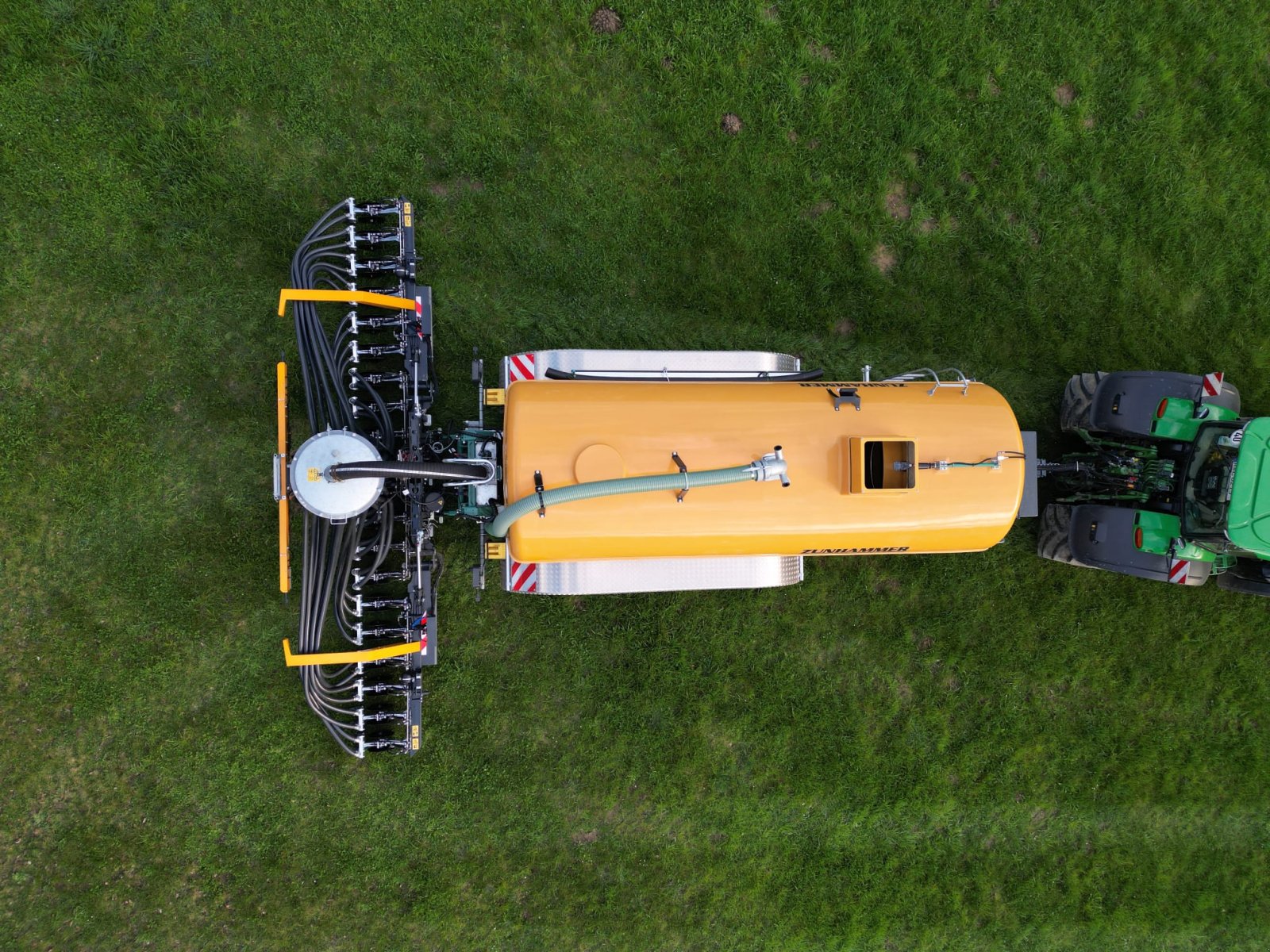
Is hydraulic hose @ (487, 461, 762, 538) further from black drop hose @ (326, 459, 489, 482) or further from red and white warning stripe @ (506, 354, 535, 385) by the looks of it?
red and white warning stripe @ (506, 354, 535, 385)

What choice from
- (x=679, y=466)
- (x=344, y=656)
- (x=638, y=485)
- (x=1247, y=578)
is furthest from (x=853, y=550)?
(x=1247, y=578)

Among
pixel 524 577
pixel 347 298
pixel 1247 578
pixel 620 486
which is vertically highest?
pixel 347 298

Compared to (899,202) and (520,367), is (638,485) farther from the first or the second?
(899,202)

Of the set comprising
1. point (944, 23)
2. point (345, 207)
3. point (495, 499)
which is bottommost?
point (495, 499)

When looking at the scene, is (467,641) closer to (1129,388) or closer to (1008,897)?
(1008,897)

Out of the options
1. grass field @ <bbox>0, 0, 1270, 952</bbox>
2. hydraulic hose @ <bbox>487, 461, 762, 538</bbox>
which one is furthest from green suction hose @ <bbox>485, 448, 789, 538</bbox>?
grass field @ <bbox>0, 0, 1270, 952</bbox>

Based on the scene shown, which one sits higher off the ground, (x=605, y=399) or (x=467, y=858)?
(x=605, y=399)

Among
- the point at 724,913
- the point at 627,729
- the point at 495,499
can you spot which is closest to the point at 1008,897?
the point at 724,913
